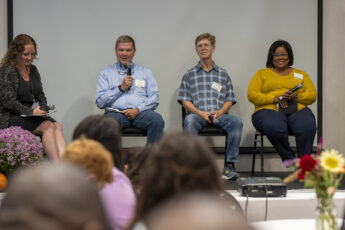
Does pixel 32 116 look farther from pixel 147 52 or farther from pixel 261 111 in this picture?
pixel 261 111

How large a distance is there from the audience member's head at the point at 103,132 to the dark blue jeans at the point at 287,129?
270 cm

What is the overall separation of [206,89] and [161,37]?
901 millimetres

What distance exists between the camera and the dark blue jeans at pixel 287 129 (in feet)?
14.4

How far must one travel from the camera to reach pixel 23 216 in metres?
0.56

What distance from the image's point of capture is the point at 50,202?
555 millimetres

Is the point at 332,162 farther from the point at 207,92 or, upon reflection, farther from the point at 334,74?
the point at 334,74

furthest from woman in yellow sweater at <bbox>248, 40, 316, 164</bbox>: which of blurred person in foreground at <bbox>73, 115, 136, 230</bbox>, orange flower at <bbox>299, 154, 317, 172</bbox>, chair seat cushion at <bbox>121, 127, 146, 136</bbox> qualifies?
orange flower at <bbox>299, 154, 317, 172</bbox>

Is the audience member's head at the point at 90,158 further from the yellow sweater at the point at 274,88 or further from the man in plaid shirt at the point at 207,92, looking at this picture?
the yellow sweater at the point at 274,88

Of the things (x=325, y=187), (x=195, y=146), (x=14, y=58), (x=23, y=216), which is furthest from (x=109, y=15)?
(x=23, y=216)

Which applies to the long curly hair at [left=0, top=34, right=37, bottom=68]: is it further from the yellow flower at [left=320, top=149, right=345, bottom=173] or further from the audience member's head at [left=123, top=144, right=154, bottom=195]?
the yellow flower at [left=320, top=149, right=345, bottom=173]

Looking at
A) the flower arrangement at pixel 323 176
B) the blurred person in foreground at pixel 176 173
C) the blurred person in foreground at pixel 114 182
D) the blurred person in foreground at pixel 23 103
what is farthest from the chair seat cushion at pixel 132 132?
the blurred person in foreground at pixel 176 173

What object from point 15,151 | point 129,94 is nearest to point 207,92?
point 129,94

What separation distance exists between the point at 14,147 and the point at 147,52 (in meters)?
2.21

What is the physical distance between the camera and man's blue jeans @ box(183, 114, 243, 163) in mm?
4398
